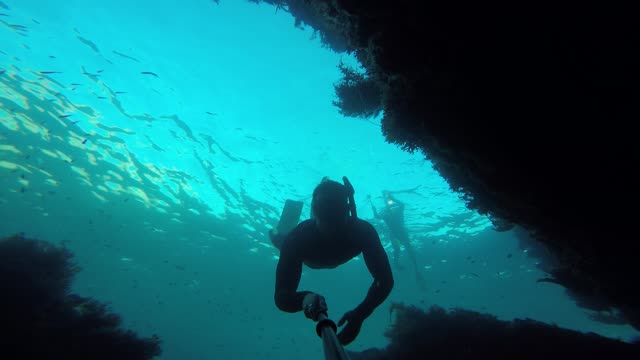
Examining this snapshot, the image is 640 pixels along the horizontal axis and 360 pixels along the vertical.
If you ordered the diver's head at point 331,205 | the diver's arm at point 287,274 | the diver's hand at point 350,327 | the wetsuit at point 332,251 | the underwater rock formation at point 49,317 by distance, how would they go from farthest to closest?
the underwater rock formation at point 49,317 < the wetsuit at point 332,251 < the diver's head at point 331,205 < the diver's arm at point 287,274 < the diver's hand at point 350,327

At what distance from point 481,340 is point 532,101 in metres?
5.13

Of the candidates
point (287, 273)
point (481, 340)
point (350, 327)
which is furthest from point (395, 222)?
point (350, 327)

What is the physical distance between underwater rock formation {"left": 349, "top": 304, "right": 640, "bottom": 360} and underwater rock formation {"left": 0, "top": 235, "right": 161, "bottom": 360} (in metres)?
6.24

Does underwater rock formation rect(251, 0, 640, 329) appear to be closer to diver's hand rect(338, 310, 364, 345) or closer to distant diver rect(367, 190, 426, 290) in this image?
diver's hand rect(338, 310, 364, 345)

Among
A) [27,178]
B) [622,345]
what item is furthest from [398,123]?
[27,178]

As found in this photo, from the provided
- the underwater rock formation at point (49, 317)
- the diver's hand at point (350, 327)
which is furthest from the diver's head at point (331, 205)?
the underwater rock formation at point (49, 317)

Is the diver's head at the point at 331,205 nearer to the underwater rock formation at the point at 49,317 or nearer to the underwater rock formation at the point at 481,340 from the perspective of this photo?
the underwater rock formation at the point at 481,340

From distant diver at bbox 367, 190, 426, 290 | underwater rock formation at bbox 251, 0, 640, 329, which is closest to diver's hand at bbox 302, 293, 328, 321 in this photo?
underwater rock formation at bbox 251, 0, 640, 329

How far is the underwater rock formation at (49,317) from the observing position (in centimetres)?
668

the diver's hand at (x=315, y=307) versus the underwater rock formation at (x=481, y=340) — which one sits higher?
the underwater rock formation at (x=481, y=340)

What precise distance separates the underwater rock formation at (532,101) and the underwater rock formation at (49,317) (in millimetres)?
8763

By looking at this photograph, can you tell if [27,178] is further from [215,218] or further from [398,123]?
[398,123]

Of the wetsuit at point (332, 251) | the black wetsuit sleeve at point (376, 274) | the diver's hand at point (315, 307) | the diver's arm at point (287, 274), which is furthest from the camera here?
the wetsuit at point (332, 251)

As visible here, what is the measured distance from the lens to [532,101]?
319 cm
